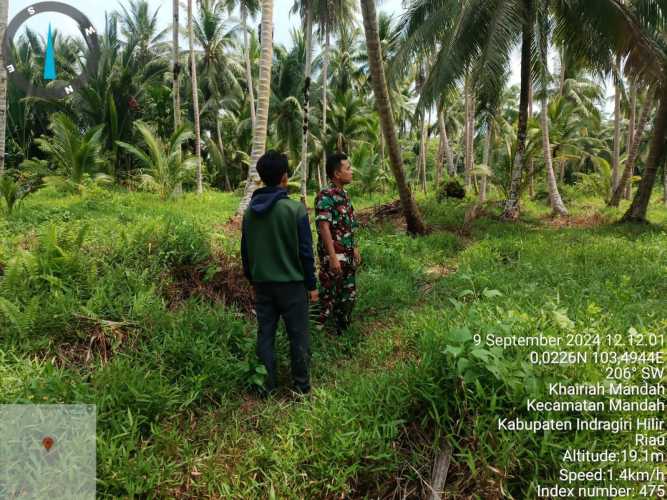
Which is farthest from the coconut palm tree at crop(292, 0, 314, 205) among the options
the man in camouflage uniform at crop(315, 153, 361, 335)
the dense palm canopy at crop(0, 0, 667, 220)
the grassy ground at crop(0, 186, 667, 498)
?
the man in camouflage uniform at crop(315, 153, 361, 335)

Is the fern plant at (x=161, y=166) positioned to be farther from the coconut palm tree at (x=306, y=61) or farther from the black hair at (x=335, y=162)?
the black hair at (x=335, y=162)

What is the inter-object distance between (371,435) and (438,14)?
9.98 meters

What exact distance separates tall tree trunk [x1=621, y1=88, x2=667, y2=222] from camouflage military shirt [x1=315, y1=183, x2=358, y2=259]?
28.7 ft

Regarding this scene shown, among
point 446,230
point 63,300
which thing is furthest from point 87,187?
point 446,230

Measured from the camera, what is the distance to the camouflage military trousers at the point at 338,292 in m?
3.96

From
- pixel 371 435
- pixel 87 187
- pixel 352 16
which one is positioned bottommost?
pixel 371 435

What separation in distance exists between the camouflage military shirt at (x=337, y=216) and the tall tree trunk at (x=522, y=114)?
770 cm

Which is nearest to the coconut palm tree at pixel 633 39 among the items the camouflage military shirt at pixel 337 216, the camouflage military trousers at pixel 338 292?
the camouflage military shirt at pixel 337 216

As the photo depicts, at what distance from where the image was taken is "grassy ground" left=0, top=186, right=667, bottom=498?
223cm

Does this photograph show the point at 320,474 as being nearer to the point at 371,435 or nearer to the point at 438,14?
the point at 371,435

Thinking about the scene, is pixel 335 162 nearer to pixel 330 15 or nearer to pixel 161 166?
pixel 161 166

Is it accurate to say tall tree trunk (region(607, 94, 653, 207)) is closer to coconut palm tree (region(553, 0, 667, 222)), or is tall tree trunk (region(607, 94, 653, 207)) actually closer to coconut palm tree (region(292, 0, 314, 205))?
coconut palm tree (region(553, 0, 667, 222))

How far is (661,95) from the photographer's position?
9008 millimetres

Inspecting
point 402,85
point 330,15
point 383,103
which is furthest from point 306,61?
point 383,103
